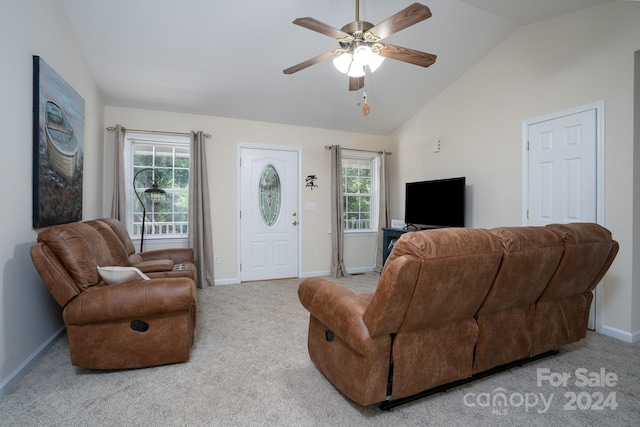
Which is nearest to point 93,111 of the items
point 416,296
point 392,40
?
point 392,40

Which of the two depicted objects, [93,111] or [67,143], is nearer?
[67,143]

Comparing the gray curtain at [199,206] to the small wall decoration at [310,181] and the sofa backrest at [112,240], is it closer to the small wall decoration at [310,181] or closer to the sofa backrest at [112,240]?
the sofa backrest at [112,240]

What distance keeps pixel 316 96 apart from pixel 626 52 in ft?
10.2

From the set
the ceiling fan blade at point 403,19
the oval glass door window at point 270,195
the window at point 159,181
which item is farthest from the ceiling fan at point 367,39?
the window at point 159,181

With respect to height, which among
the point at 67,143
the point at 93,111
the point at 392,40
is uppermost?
the point at 392,40

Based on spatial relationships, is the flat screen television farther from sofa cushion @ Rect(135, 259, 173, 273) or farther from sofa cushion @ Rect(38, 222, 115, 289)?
sofa cushion @ Rect(38, 222, 115, 289)

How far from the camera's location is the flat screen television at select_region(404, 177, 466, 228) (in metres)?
3.81

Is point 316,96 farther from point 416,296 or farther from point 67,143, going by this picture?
point 416,296

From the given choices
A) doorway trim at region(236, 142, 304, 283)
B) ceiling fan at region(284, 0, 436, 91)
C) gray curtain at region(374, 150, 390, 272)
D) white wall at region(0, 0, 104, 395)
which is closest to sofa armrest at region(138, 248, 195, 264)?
doorway trim at region(236, 142, 304, 283)

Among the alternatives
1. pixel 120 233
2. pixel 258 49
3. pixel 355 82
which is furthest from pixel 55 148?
pixel 355 82

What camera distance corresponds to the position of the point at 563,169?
2932 mm

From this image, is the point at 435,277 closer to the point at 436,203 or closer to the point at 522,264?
the point at 522,264

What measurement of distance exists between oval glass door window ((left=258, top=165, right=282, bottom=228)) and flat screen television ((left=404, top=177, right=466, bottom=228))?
2.03 metres

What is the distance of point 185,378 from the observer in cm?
194
